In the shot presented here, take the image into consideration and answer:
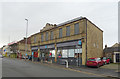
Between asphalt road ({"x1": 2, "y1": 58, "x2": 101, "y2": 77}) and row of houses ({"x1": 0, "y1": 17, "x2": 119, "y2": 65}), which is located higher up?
row of houses ({"x1": 0, "y1": 17, "x2": 119, "y2": 65})

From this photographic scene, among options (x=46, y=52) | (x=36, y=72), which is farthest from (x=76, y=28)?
(x=36, y=72)

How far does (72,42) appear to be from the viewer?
21.0 metres

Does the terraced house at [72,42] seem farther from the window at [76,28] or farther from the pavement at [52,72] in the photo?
the pavement at [52,72]

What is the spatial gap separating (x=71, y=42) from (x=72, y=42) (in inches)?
10.3

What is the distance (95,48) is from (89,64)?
5.54m

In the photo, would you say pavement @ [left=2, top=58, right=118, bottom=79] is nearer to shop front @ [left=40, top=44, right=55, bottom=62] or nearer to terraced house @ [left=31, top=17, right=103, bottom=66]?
terraced house @ [left=31, top=17, right=103, bottom=66]

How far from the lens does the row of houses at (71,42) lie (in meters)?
19.0

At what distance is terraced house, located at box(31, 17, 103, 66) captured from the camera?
62.2 ft

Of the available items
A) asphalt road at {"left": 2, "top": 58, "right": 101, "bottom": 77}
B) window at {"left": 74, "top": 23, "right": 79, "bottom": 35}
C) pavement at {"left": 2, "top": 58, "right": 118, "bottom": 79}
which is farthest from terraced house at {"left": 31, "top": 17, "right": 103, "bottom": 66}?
asphalt road at {"left": 2, "top": 58, "right": 101, "bottom": 77}

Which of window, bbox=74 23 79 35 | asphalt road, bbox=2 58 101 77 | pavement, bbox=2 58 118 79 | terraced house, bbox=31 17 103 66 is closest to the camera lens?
asphalt road, bbox=2 58 101 77

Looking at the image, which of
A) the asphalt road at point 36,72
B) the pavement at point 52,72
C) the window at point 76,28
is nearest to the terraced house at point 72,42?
the window at point 76,28

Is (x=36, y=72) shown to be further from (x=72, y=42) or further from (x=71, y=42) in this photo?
(x=71, y=42)

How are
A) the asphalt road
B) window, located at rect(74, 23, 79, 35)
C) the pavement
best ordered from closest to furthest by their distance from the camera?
the asphalt road < the pavement < window, located at rect(74, 23, 79, 35)

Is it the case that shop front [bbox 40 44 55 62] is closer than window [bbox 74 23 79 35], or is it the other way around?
window [bbox 74 23 79 35]
